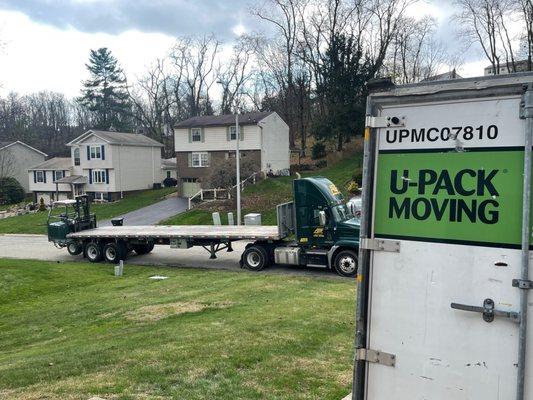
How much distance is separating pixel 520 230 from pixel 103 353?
651cm

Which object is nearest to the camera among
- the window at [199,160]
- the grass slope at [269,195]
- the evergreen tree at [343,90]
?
the grass slope at [269,195]

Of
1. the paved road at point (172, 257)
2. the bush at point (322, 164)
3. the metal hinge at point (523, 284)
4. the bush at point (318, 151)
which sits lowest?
the paved road at point (172, 257)

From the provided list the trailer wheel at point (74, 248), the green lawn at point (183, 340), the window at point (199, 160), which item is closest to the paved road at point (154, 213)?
the window at point (199, 160)

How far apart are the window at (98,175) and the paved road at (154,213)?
29.6 feet

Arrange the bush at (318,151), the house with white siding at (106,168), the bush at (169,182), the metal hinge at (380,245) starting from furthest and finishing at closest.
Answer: the bush at (169,182)
the house with white siding at (106,168)
the bush at (318,151)
the metal hinge at (380,245)

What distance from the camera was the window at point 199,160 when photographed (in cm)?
4906

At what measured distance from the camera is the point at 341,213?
1725 centimetres

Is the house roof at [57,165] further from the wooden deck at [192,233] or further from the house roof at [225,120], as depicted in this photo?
the wooden deck at [192,233]

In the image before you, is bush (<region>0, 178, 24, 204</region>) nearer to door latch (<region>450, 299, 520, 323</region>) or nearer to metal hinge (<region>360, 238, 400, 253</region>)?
metal hinge (<region>360, 238, 400, 253</region>)

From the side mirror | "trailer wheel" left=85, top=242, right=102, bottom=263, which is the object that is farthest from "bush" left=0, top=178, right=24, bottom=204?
the side mirror

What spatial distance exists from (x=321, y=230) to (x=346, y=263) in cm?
139

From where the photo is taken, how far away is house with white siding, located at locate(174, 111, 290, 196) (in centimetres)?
4700

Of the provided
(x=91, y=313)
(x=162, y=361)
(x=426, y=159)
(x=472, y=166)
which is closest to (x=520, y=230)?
(x=472, y=166)

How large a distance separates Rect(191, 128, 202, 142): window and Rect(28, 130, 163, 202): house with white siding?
23.8 feet
